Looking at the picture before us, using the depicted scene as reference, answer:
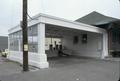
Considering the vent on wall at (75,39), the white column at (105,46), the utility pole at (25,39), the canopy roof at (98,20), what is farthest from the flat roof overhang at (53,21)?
the vent on wall at (75,39)

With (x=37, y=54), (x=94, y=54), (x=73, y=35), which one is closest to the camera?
(x=37, y=54)

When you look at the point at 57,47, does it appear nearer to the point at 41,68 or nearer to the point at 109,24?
the point at 109,24

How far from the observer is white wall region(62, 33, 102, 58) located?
1762 centimetres

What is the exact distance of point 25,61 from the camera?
32.2 feet

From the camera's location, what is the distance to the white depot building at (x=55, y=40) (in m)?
11.0

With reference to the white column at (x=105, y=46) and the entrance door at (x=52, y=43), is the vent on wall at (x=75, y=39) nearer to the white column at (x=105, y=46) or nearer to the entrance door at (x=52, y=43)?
the entrance door at (x=52, y=43)

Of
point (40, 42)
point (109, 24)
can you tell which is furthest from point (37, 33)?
point (109, 24)

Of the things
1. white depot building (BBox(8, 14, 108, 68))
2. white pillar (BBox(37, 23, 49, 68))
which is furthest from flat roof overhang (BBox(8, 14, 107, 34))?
white pillar (BBox(37, 23, 49, 68))

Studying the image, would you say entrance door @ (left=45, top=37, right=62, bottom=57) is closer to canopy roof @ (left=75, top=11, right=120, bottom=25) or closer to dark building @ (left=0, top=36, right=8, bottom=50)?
canopy roof @ (left=75, top=11, right=120, bottom=25)

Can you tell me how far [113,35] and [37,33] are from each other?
10.5 meters

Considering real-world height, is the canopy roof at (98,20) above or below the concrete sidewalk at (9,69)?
above

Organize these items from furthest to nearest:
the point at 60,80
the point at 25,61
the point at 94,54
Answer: the point at 94,54 < the point at 25,61 < the point at 60,80

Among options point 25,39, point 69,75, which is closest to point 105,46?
point 69,75

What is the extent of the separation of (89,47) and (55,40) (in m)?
7.18
